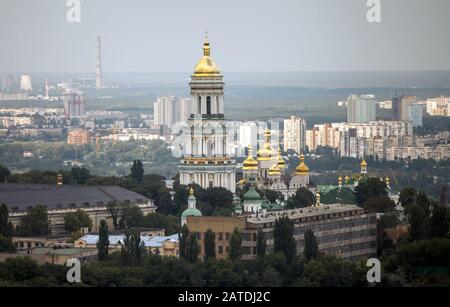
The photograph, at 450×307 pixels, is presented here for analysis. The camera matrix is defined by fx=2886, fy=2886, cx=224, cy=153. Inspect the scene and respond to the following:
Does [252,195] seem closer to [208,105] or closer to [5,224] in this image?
[5,224]

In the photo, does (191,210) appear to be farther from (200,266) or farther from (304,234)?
(200,266)

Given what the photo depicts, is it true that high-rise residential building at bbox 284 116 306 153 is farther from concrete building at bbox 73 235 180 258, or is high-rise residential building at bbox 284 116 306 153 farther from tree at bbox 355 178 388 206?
concrete building at bbox 73 235 180 258

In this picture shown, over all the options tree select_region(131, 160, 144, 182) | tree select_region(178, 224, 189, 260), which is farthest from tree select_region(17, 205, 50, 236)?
tree select_region(131, 160, 144, 182)

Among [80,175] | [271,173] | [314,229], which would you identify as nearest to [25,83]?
[271,173]

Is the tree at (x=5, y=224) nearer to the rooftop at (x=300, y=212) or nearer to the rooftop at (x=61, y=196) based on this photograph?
the rooftop at (x=61, y=196)

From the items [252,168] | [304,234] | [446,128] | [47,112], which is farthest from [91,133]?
[304,234]

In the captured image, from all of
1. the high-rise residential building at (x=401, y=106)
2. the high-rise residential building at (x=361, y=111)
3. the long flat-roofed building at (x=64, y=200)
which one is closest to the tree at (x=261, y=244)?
the long flat-roofed building at (x=64, y=200)
